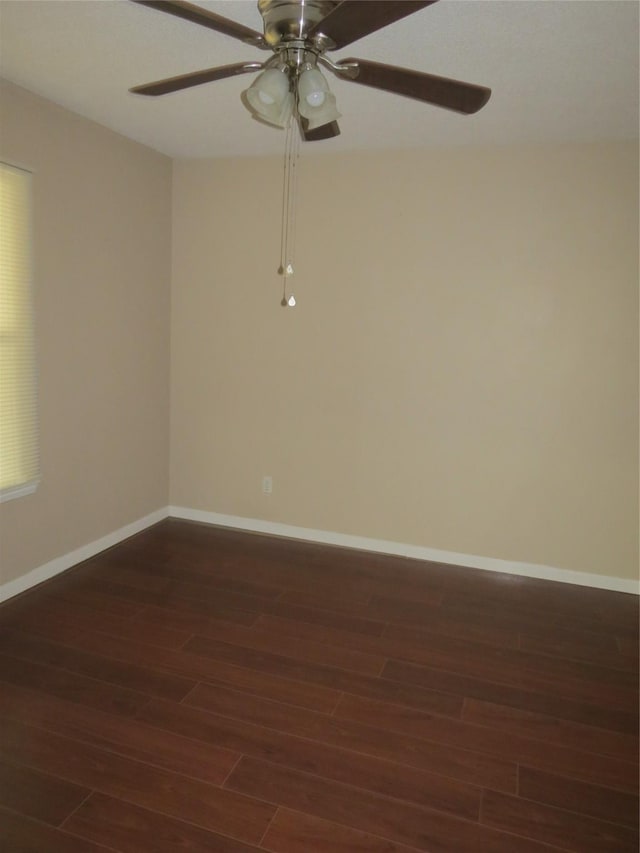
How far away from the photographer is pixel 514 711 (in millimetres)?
A: 2318

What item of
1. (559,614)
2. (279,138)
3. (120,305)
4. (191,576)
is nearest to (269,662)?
(191,576)

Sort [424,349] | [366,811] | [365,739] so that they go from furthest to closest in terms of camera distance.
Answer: [424,349] → [365,739] → [366,811]

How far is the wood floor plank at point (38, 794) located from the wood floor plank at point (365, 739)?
54 centimetres

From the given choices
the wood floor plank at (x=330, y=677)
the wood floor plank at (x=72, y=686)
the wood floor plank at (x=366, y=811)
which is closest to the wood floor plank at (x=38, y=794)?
the wood floor plank at (x=72, y=686)

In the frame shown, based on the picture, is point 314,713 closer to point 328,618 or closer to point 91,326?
point 328,618

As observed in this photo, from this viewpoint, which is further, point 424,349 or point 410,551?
point 410,551

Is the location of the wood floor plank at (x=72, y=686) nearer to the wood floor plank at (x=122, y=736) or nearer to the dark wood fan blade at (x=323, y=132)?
the wood floor plank at (x=122, y=736)

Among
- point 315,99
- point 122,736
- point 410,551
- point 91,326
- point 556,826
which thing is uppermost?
point 315,99

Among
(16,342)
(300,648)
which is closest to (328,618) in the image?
(300,648)

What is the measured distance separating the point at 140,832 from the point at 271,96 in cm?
218

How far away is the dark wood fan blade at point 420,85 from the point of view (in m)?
1.72

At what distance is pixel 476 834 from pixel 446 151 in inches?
130

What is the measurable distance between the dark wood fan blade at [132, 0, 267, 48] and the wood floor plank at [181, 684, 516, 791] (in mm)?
2248

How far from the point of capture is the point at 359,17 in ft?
4.83
